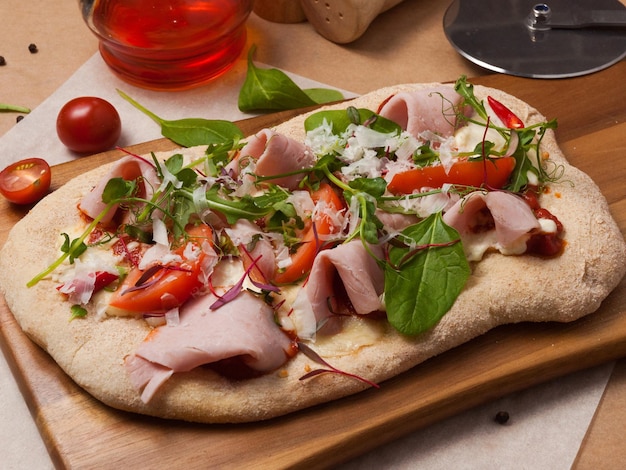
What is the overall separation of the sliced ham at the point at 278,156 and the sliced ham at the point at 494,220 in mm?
644

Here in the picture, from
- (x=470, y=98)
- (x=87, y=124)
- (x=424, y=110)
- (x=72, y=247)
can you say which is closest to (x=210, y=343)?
(x=72, y=247)

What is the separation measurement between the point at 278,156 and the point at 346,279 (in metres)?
0.63

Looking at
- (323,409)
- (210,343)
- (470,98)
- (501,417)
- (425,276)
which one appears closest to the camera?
(210,343)

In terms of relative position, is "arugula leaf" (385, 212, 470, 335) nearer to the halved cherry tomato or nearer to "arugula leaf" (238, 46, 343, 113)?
"arugula leaf" (238, 46, 343, 113)

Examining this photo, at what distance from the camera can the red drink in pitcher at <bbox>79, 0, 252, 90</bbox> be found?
457 cm

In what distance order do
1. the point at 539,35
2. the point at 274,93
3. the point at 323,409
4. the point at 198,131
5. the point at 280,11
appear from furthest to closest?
the point at 280,11 < the point at 539,35 < the point at 274,93 < the point at 198,131 < the point at 323,409

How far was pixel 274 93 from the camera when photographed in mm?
4477

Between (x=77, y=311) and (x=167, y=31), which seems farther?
(x=167, y=31)

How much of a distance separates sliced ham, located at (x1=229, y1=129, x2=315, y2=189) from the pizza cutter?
5.57ft

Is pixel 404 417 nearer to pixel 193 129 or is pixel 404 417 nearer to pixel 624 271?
pixel 624 271

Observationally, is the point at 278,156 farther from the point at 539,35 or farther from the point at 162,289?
the point at 539,35

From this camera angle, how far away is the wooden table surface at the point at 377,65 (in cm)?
423

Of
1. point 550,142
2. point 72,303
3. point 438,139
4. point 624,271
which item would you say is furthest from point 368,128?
point 72,303

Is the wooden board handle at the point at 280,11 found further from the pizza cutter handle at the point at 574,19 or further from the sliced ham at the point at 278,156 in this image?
the sliced ham at the point at 278,156
